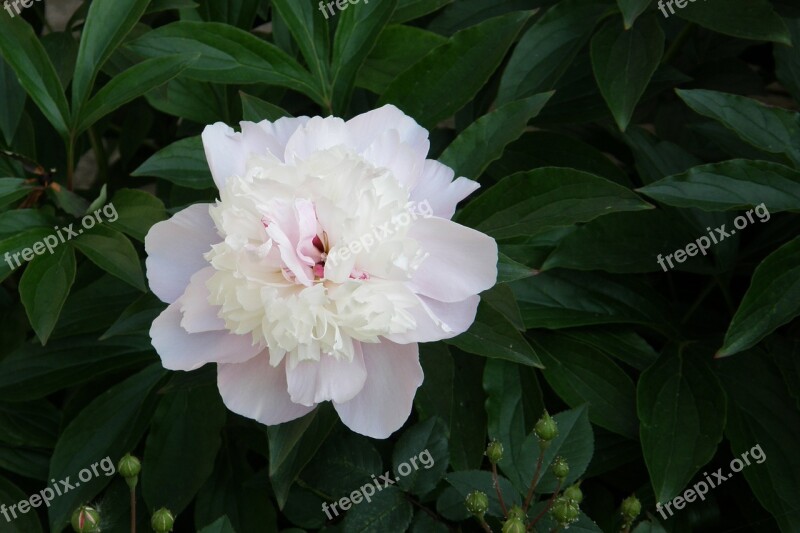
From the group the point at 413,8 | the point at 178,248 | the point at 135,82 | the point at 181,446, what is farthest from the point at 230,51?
the point at 181,446

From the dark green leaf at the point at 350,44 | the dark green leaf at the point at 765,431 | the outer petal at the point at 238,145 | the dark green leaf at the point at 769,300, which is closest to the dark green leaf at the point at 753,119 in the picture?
the dark green leaf at the point at 769,300

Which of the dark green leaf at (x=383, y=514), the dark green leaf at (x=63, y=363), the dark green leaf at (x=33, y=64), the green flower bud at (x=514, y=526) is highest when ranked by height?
Result: the dark green leaf at (x=33, y=64)

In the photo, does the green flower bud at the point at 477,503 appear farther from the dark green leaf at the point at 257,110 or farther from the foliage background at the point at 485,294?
the dark green leaf at the point at 257,110

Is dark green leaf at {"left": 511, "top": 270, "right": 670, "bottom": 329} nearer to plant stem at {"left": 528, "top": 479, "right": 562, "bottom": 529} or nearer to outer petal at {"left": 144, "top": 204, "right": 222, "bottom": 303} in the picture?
plant stem at {"left": 528, "top": 479, "right": 562, "bottom": 529}

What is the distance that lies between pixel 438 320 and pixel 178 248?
0.21m

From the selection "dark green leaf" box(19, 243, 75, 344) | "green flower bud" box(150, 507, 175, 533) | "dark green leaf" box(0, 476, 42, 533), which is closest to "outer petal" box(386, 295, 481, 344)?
"green flower bud" box(150, 507, 175, 533)

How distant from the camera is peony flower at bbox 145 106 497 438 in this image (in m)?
0.58

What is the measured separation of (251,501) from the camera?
3.00ft

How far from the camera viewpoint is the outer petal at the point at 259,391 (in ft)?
2.08

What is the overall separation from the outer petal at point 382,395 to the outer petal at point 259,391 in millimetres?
38

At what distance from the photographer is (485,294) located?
28.4 inches

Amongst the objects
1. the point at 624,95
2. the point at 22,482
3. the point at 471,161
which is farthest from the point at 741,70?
the point at 22,482

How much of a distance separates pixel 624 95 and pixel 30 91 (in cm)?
62

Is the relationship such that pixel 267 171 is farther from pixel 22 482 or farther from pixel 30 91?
pixel 22 482
